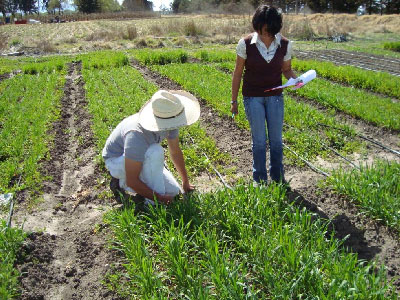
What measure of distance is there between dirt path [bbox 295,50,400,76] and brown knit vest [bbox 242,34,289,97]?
917 cm

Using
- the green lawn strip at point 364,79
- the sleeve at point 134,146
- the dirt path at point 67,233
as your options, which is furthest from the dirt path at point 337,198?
the green lawn strip at point 364,79

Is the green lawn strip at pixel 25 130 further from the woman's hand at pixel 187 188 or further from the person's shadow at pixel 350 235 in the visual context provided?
the person's shadow at pixel 350 235

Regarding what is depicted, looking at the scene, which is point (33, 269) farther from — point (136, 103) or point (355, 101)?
point (355, 101)

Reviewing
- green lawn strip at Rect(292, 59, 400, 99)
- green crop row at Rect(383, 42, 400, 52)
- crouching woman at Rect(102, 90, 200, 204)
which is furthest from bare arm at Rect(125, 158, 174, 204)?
green crop row at Rect(383, 42, 400, 52)

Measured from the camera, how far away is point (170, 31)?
90.4 ft

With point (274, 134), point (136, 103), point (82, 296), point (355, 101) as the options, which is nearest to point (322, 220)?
point (274, 134)

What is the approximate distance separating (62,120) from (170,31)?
22323mm

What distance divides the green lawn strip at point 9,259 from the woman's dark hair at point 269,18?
2772 mm

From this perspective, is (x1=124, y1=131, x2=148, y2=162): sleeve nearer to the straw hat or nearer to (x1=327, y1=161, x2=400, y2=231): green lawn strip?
the straw hat

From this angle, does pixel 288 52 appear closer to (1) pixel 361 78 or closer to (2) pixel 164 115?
(2) pixel 164 115

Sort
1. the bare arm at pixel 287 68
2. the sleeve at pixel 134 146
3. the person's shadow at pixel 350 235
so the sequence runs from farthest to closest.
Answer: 1. the bare arm at pixel 287 68
2. the sleeve at pixel 134 146
3. the person's shadow at pixel 350 235

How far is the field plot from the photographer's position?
241 centimetres

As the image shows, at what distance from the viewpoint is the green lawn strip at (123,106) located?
16.4 feet

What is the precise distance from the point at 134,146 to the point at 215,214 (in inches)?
35.5
